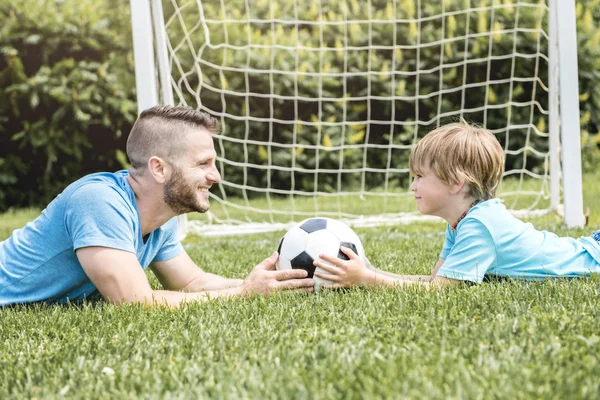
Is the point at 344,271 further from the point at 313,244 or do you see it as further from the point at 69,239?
the point at 69,239

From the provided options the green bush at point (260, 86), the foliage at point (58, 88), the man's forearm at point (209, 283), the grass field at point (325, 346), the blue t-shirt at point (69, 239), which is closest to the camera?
the grass field at point (325, 346)

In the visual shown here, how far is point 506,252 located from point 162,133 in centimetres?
146

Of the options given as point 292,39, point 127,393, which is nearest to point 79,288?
point 127,393

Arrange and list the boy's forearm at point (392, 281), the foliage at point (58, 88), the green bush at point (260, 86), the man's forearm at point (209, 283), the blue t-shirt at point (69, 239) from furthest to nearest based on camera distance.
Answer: the foliage at point (58, 88) → the green bush at point (260, 86) → the man's forearm at point (209, 283) → the boy's forearm at point (392, 281) → the blue t-shirt at point (69, 239)

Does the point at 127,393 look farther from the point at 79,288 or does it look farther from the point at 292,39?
the point at 292,39

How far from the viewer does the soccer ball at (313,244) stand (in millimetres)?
2908

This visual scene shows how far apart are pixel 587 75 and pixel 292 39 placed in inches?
141

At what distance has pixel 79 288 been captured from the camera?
2.97m

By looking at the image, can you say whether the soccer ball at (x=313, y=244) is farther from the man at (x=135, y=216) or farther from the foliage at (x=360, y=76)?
the foliage at (x=360, y=76)

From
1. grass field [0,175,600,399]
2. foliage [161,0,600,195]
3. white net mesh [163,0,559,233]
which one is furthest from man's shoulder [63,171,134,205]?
foliage [161,0,600,195]

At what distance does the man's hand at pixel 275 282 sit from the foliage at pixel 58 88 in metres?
6.44

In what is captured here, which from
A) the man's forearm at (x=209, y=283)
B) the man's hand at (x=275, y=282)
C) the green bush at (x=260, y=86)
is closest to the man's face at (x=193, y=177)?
the man's hand at (x=275, y=282)

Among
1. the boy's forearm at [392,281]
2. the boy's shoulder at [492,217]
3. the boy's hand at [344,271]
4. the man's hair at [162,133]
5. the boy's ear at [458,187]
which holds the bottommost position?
the boy's forearm at [392,281]

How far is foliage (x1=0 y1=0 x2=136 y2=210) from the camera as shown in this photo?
28.7 ft
